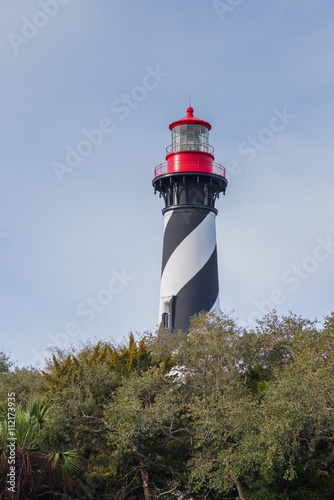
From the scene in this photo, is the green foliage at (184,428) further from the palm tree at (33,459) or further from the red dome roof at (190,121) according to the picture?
the red dome roof at (190,121)

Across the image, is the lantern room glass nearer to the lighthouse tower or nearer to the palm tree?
the lighthouse tower

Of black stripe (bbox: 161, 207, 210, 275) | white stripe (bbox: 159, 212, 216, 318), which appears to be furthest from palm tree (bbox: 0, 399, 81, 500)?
black stripe (bbox: 161, 207, 210, 275)

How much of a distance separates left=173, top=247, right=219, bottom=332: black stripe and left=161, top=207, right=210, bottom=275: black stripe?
1.68 m

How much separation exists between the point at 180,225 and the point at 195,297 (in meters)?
3.35

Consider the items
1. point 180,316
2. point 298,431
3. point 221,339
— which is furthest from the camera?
point 180,316

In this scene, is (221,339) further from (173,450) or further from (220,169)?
(220,169)

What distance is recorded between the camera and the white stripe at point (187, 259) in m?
28.2

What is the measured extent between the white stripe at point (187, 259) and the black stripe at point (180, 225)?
0.17 metres

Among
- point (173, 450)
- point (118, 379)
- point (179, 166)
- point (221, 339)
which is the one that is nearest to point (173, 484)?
point (173, 450)

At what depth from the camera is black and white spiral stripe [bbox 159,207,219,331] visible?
27.9 metres

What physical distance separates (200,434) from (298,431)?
9.42 feet

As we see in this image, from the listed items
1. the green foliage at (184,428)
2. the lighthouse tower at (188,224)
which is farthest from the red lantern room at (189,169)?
the green foliage at (184,428)

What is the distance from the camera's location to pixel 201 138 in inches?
1184

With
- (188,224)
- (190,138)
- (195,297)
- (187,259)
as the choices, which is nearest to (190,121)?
(190,138)
